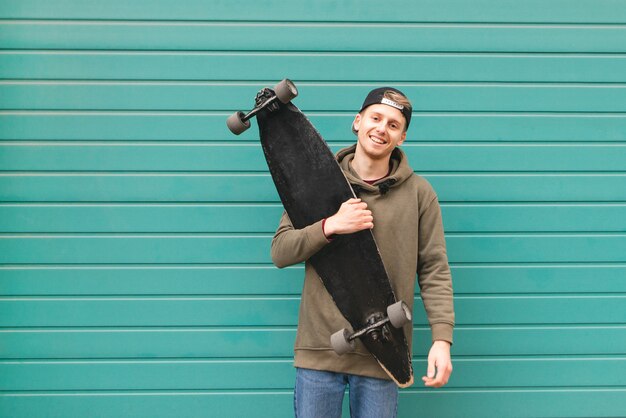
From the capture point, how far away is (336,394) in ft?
7.61

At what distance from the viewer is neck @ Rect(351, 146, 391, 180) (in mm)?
2371

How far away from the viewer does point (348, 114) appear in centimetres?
299

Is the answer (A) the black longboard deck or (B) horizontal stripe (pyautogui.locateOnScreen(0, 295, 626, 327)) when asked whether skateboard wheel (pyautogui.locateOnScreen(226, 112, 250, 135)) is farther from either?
(B) horizontal stripe (pyautogui.locateOnScreen(0, 295, 626, 327))

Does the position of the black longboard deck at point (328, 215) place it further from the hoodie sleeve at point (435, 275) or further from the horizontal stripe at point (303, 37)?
the horizontal stripe at point (303, 37)

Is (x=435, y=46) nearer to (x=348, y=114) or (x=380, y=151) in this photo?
(x=348, y=114)

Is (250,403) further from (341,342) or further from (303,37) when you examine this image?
(303,37)

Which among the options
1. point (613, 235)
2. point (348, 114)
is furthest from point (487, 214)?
point (348, 114)

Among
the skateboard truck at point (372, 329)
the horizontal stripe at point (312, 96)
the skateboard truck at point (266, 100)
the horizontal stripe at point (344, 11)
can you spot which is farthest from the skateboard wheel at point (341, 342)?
the horizontal stripe at point (344, 11)

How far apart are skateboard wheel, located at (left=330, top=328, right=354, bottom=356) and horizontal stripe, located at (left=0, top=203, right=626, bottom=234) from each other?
984 millimetres

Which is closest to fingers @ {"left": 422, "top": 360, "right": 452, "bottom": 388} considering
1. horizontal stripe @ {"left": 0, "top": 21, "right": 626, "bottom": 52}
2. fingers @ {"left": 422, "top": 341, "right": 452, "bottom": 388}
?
fingers @ {"left": 422, "top": 341, "right": 452, "bottom": 388}

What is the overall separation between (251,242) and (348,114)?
0.80 m

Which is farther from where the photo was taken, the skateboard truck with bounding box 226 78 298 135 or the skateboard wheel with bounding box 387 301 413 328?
the skateboard truck with bounding box 226 78 298 135

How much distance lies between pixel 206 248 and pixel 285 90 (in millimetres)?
1061

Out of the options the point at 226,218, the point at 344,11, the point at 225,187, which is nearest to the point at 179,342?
the point at 226,218
